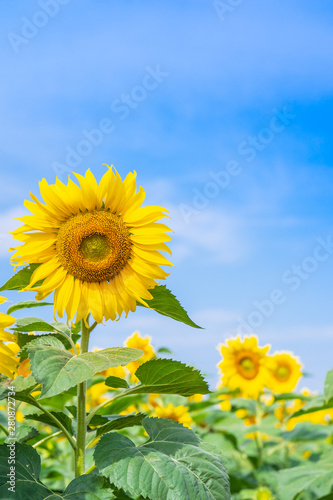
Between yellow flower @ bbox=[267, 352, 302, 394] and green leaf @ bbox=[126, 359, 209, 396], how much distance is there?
3.14m

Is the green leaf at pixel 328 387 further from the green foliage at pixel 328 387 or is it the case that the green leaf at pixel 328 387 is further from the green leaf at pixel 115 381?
the green leaf at pixel 115 381

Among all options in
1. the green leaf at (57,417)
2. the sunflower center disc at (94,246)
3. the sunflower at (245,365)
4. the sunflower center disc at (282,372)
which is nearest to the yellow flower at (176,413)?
the sunflower at (245,365)

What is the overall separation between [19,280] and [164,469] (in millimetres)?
857

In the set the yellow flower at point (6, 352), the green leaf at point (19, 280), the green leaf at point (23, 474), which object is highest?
the green leaf at point (19, 280)

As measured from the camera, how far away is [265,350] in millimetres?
4848


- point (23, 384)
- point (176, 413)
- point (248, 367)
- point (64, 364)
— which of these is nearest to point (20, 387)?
point (23, 384)

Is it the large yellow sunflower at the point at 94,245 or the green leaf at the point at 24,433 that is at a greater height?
the large yellow sunflower at the point at 94,245

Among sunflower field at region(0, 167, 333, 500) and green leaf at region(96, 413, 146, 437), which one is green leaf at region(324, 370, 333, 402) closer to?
sunflower field at region(0, 167, 333, 500)

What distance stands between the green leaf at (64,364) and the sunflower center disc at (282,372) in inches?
139

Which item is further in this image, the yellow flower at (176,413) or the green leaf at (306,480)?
the yellow flower at (176,413)

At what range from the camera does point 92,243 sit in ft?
6.92

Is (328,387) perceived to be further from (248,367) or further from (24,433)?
(248,367)

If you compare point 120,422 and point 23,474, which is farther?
point 120,422

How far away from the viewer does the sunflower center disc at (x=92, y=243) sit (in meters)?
2.08
